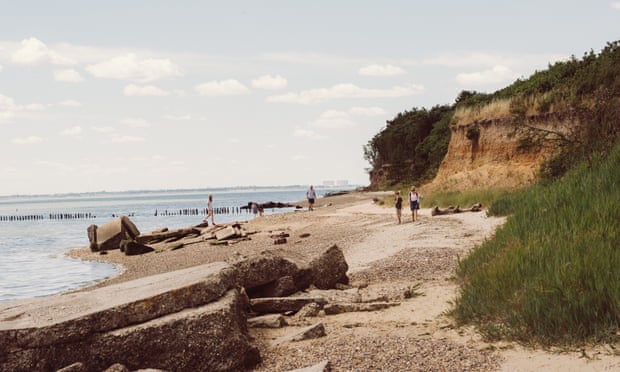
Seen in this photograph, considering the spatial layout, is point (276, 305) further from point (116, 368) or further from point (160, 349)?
point (116, 368)

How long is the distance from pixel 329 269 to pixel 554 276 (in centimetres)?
568

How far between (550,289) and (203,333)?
415cm

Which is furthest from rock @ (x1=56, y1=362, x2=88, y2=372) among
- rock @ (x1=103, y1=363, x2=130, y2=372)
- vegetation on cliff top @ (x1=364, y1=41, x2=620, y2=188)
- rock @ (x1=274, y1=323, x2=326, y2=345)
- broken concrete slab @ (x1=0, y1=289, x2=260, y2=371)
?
vegetation on cliff top @ (x1=364, y1=41, x2=620, y2=188)

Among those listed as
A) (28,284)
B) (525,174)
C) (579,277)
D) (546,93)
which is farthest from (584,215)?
(546,93)

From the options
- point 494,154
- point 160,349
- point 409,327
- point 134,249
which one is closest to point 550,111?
point 494,154

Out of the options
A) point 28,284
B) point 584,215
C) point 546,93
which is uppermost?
point 546,93

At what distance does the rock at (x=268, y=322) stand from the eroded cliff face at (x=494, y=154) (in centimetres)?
2359

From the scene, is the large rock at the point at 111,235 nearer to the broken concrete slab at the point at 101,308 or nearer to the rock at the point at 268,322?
the broken concrete slab at the point at 101,308

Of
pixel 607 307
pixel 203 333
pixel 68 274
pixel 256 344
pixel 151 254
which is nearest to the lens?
pixel 607 307

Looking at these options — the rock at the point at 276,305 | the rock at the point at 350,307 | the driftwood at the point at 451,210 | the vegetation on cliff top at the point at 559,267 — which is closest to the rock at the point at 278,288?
the rock at the point at 276,305

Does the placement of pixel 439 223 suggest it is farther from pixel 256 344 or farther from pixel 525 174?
pixel 256 344

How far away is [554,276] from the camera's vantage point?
8664 mm

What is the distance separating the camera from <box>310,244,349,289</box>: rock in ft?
43.7

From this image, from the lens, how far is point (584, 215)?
1120 cm
